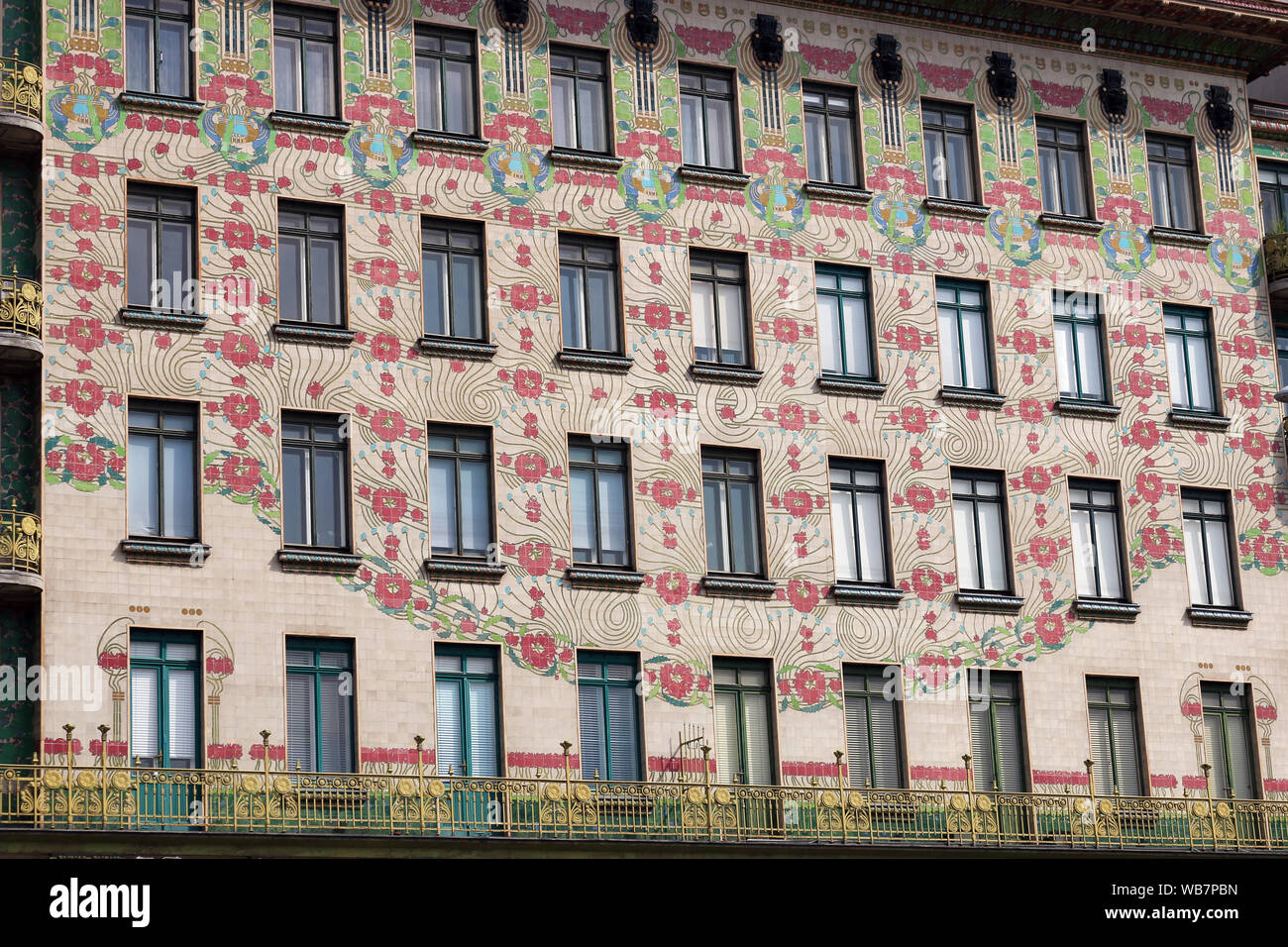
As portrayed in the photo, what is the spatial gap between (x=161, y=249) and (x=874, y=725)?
1327 centimetres

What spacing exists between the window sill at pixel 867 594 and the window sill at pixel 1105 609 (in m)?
3.32

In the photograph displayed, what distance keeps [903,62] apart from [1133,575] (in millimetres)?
9626

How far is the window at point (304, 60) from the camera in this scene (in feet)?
128

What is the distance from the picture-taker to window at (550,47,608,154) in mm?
40656

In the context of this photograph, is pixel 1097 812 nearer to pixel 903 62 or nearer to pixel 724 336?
pixel 724 336

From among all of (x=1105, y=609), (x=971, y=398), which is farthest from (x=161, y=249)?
(x=1105, y=609)

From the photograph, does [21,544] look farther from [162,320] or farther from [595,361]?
[595,361]

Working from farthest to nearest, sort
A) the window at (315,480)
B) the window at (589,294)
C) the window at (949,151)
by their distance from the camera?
1. the window at (949,151)
2. the window at (589,294)
3. the window at (315,480)

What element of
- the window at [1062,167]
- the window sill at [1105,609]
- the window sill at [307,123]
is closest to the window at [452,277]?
the window sill at [307,123]

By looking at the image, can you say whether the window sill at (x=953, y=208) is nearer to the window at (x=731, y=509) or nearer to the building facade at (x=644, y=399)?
the building facade at (x=644, y=399)

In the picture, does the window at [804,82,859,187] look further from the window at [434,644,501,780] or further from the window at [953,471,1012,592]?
the window at [434,644,501,780]

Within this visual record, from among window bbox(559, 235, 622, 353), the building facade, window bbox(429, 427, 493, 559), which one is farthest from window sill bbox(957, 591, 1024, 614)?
window bbox(429, 427, 493, 559)

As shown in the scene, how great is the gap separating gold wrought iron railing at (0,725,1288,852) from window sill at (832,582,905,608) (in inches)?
113

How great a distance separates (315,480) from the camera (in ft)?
123
